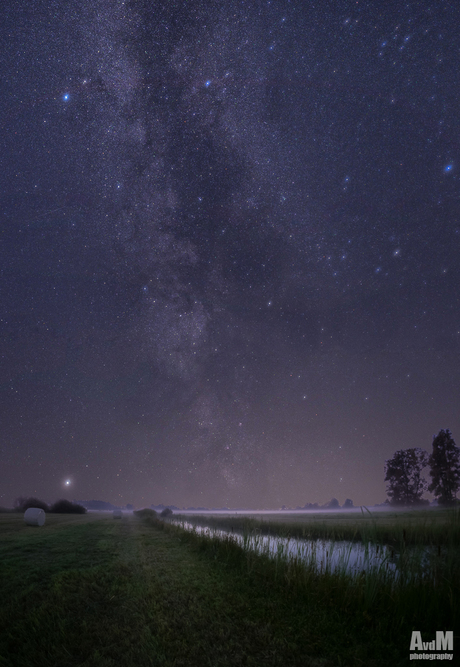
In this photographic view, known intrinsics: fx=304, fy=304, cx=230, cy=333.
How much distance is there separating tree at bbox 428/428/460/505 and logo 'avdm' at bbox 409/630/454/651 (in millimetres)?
53845

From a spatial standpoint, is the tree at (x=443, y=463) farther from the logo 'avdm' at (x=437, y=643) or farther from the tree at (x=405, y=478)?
the logo 'avdm' at (x=437, y=643)

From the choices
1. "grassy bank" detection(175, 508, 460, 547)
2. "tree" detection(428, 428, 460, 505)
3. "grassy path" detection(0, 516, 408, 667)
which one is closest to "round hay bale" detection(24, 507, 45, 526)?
"grassy bank" detection(175, 508, 460, 547)

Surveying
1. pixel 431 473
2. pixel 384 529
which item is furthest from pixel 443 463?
pixel 384 529

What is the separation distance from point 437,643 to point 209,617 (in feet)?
12.9

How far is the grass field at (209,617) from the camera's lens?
4738 mm

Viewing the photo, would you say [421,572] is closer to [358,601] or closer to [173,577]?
[358,601]

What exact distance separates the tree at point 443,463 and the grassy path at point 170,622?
53623 mm

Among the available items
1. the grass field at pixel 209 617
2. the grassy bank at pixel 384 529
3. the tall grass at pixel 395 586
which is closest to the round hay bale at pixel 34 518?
the grassy bank at pixel 384 529

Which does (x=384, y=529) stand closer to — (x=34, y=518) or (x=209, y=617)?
(x=209, y=617)

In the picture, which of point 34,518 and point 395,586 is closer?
point 395,586

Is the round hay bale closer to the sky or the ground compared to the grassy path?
closer to the ground

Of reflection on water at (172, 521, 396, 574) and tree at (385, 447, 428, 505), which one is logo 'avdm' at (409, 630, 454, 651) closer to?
reflection on water at (172, 521, 396, 574)

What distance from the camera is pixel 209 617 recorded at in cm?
596

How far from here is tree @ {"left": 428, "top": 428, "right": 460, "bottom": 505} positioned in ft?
157
